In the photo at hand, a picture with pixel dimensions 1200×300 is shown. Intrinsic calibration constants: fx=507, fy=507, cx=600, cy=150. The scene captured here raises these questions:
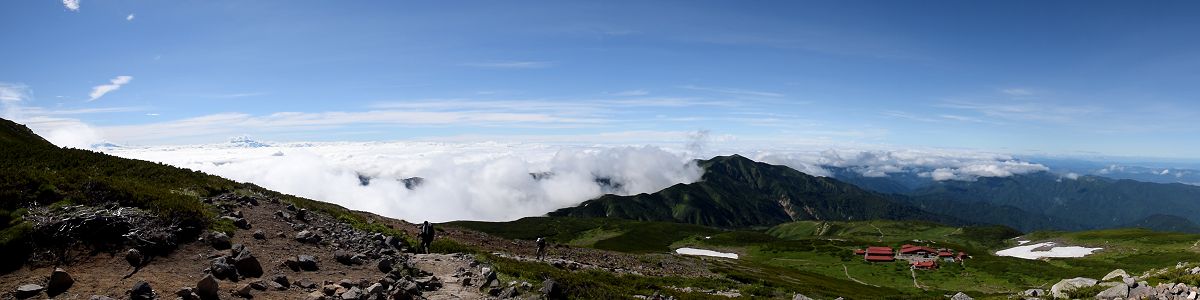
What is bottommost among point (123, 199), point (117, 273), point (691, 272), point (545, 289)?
point (691, 272)

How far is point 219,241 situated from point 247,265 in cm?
378

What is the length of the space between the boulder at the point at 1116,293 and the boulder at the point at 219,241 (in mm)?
37171

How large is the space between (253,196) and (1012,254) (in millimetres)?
196024

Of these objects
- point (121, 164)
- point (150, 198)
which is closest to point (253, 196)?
point (150, 198)

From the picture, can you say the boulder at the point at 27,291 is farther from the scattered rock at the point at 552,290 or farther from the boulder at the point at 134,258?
the scattered rock at the point at 552,290

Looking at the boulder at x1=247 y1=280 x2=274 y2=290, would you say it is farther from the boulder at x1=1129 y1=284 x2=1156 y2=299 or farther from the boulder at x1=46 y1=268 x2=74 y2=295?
the boulder at x1=1129 y1=284 x2=1156 y2=299

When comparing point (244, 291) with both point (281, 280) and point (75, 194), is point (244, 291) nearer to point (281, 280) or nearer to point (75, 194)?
point (281, 280)

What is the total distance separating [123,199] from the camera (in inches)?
899

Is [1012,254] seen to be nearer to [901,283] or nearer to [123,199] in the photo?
[901,283]

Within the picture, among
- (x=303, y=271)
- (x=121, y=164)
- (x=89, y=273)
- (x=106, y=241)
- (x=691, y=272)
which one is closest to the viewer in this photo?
(x=89, y=273)

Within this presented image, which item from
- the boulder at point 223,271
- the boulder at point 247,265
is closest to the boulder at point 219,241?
the boulder at point 247,265

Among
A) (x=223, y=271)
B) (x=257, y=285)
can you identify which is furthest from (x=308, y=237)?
(x=257, y=285)

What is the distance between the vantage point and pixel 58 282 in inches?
592

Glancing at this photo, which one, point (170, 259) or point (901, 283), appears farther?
point (901, 283)
